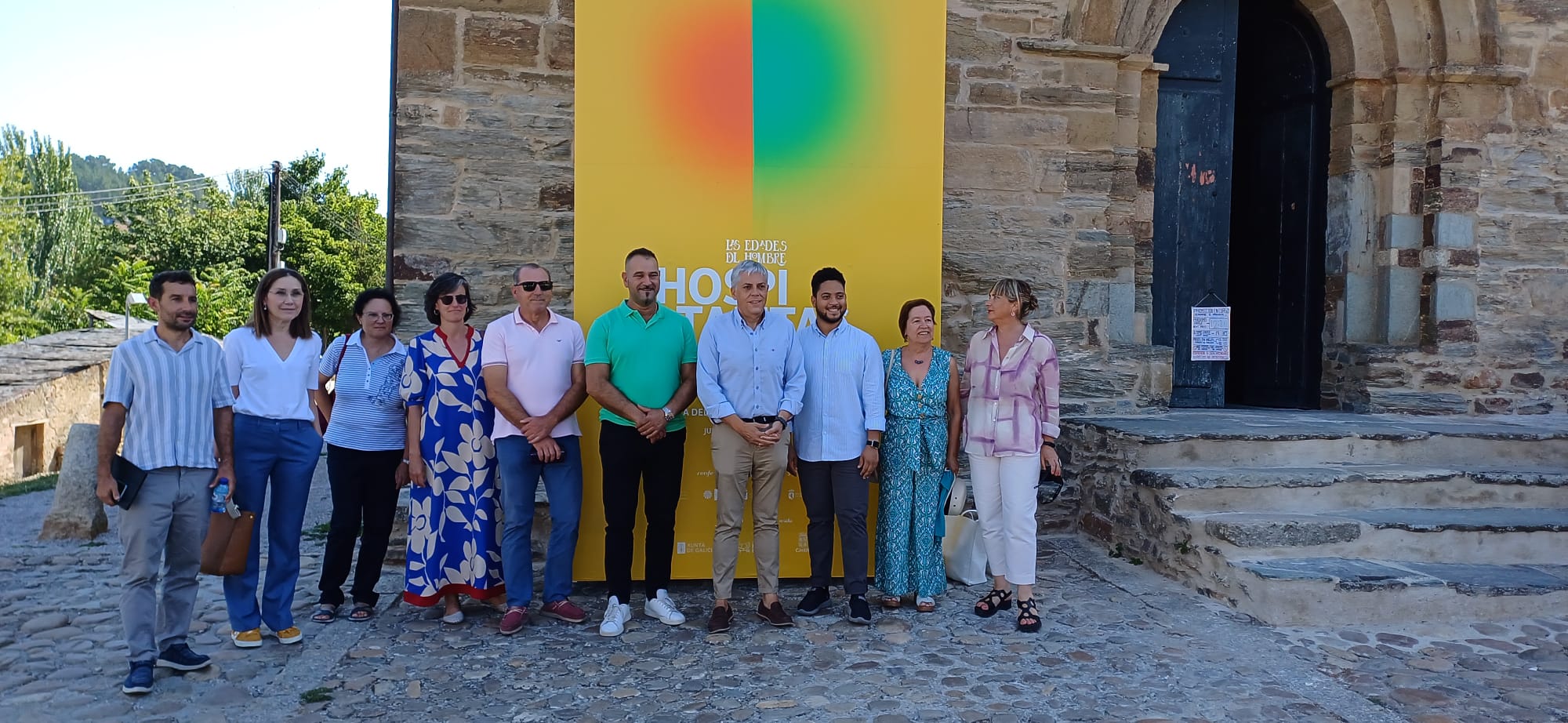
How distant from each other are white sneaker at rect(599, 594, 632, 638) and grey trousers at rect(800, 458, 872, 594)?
89 cm

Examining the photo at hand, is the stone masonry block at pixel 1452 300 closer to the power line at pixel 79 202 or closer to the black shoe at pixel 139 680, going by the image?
the black shoe at pixel 139 680

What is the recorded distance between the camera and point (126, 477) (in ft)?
11.1

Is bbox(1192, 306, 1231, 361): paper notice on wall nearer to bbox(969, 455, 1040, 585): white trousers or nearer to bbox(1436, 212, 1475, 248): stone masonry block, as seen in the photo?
bbox(1436, 212, 1475, 248): stone masonry block

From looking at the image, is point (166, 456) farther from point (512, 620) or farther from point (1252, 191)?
point (1252, 191)

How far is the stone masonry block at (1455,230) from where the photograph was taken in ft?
20.9

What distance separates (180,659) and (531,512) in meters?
1.41

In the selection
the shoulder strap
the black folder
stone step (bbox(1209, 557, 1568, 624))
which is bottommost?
stone step (bbox(1209, 557, 1568, 624))

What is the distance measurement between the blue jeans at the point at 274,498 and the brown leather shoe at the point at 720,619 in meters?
1.78

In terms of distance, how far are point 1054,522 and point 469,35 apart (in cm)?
439

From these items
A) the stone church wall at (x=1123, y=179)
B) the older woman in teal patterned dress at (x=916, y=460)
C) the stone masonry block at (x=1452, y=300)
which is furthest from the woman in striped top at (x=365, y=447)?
the stone masonry block at (x=1452, y=300)

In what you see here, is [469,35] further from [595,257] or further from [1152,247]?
[1152,247]

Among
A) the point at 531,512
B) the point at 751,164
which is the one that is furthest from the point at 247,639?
the point at 751,164

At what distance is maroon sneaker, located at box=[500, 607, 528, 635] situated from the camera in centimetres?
409

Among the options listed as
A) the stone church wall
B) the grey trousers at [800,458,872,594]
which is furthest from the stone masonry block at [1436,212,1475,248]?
the grey trousers at [800,458,872,594]
